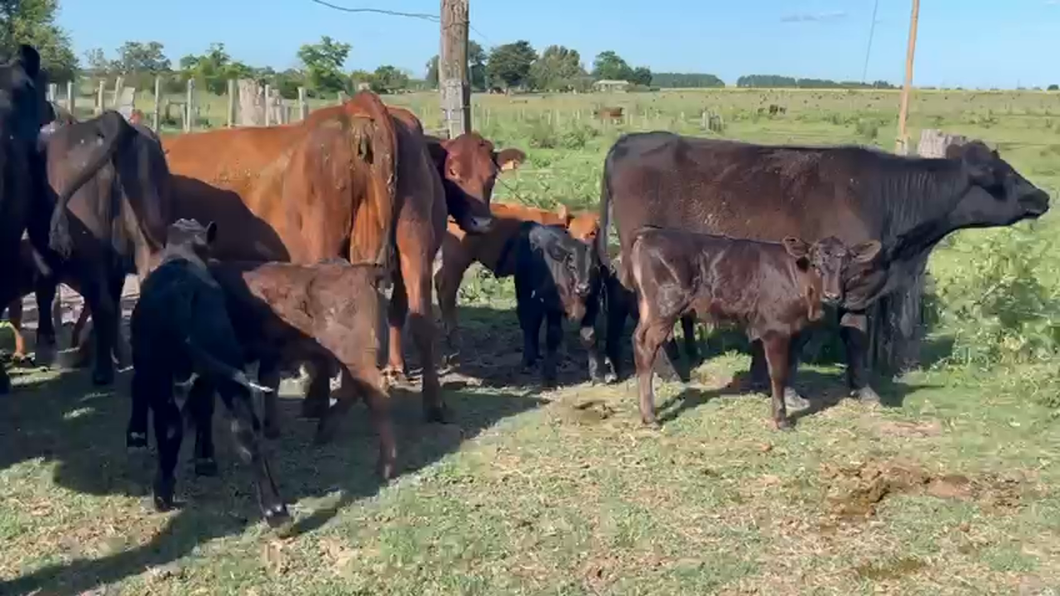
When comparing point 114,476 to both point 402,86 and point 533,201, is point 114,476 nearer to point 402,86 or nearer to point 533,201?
point 533,201

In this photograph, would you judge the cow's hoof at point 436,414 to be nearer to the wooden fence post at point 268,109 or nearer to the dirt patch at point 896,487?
the dirt patch at point 896,487

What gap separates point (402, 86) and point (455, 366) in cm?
4805

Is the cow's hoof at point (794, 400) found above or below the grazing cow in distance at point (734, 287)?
below

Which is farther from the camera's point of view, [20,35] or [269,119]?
[20,35]

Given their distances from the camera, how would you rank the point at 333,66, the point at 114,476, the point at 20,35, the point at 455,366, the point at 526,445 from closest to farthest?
the point at 114,476
the point at 526,445
the point at 455,366
the point at 20,35
the point at 333,66

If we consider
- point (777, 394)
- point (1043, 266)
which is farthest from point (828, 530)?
point (1043, 266)

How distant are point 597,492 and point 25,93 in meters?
4.14

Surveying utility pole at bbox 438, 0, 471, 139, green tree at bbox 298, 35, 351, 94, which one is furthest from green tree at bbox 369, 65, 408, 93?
utility pole at bbox 438, 0, 471, 139

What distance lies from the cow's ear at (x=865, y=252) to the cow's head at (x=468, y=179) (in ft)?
9.06

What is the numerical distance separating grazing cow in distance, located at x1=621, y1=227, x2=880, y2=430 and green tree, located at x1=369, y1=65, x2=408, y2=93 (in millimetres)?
35807

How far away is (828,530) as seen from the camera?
570 cm

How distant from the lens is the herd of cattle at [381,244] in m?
6.14

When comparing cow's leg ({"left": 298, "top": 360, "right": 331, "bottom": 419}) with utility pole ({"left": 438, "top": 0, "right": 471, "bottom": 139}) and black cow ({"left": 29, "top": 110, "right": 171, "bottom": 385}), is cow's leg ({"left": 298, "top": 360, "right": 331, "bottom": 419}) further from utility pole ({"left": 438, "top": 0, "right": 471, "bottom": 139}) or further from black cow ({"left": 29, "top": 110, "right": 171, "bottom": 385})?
utility pole ({"left": 438, "top": 0, "right": 471, "bottom": 139})

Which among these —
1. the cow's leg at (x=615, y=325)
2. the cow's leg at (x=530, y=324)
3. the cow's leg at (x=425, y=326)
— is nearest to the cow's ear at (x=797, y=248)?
the cow's leg at (x=615, y=325)
